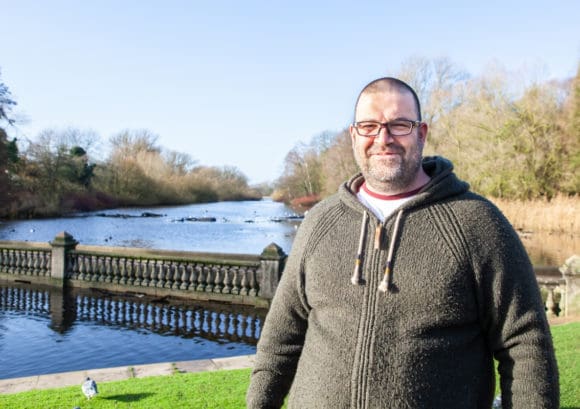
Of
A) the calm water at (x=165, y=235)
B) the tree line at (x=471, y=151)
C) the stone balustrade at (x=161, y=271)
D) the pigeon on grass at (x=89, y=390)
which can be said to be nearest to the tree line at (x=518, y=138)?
the tree line at (x=471, y=151)

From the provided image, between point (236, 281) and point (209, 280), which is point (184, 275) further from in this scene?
point (236, 281)

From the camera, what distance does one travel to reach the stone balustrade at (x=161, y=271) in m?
9.81

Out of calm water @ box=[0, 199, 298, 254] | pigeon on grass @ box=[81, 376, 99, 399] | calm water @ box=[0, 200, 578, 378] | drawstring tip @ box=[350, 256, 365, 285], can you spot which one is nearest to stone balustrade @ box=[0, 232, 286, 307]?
calm water @ box=[0, 200, 578, 378]

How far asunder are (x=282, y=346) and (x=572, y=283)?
7722 mm

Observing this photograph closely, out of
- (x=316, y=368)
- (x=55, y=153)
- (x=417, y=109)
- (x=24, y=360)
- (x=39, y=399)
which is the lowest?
(x=24, y=360)

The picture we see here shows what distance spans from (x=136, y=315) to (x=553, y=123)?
27557 mm

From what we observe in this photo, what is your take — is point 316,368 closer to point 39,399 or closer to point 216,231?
point 39,399

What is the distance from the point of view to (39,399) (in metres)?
4.67

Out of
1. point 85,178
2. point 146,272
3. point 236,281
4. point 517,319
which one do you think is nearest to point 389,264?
point 517,319

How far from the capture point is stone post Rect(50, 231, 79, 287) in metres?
11.7

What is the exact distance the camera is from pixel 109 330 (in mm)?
8766

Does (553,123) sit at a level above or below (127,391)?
above

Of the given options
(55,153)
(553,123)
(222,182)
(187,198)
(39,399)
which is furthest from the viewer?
(222,182)

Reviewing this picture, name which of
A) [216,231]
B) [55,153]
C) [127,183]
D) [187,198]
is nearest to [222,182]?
[187,198]
